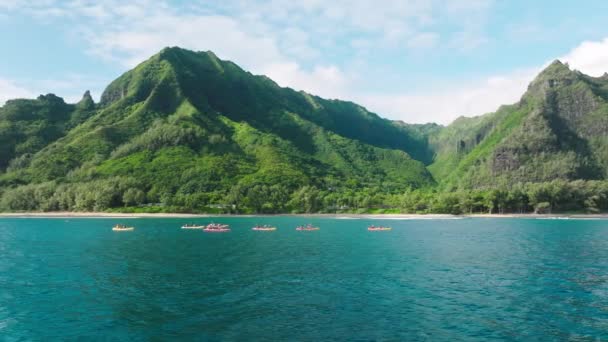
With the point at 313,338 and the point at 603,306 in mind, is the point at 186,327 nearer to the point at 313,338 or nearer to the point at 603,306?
the point at 313,338

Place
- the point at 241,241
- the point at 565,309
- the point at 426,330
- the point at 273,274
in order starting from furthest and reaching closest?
the point at 241,241, the point at 273,274, the point at 565,309, the point at 426,330

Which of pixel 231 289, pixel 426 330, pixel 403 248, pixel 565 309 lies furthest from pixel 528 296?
pixel 403 248

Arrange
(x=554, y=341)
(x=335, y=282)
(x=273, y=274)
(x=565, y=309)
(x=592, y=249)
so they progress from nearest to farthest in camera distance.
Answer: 1. (x=554, y=341)
2. (x=565, y=309)
3. (x=335, y=282)
4. (x=273, y=274)
5. (x=592, y=249)

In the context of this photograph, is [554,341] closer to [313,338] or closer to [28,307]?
[313,338]

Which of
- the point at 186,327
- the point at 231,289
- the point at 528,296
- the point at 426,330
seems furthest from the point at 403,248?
the point at 186,327

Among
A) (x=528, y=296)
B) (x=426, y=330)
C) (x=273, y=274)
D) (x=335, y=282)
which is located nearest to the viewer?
(x=426, y=330)

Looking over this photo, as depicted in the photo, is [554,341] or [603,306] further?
[603,306]
